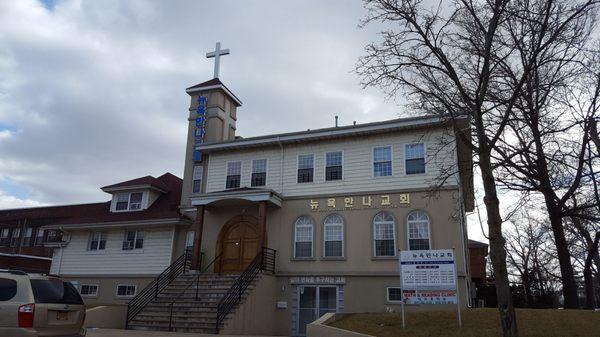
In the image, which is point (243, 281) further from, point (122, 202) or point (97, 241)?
point (122, 202)

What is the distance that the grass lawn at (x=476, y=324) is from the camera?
40.4ft

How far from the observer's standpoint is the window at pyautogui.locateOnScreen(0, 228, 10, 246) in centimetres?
3316

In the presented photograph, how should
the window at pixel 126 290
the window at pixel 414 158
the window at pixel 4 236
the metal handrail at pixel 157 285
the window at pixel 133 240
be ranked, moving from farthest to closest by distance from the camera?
1. the window at pixel 4 236
2. the window at pixel 133 240
3. the window at pixel 126 290
4. the window at pixel 414 158
5. the metal handrail at pixel 157 285

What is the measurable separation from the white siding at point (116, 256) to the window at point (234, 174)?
4.02 metres

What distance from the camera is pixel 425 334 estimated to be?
1273 centimetres

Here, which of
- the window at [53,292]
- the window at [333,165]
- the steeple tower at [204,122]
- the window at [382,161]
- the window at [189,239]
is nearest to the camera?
the window at [53,292]

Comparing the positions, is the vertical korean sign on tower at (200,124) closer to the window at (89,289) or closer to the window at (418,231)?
the window at (89,289)

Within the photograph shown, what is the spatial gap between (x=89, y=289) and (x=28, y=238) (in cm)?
1039

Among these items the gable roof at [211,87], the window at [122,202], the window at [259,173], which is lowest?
the window at [122,202]

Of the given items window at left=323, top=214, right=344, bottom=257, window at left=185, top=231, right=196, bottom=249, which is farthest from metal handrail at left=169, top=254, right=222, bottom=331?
window at left=323, top=214, right=344, bottom=257

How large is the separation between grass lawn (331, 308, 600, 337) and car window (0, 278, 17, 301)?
341 inches

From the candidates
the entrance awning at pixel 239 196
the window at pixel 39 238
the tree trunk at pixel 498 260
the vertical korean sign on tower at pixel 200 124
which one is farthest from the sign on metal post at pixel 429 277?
the window at pixel 39 238

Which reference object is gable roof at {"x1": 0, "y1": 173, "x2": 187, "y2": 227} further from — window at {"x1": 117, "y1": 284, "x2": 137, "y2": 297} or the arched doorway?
window at {"x1": 117, "y1": 284, "x2": 137, "y2": 297}

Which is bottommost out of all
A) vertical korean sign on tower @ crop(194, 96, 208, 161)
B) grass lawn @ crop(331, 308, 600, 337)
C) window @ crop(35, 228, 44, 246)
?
grass lawn @ crop(331, 308, 600, 337)
